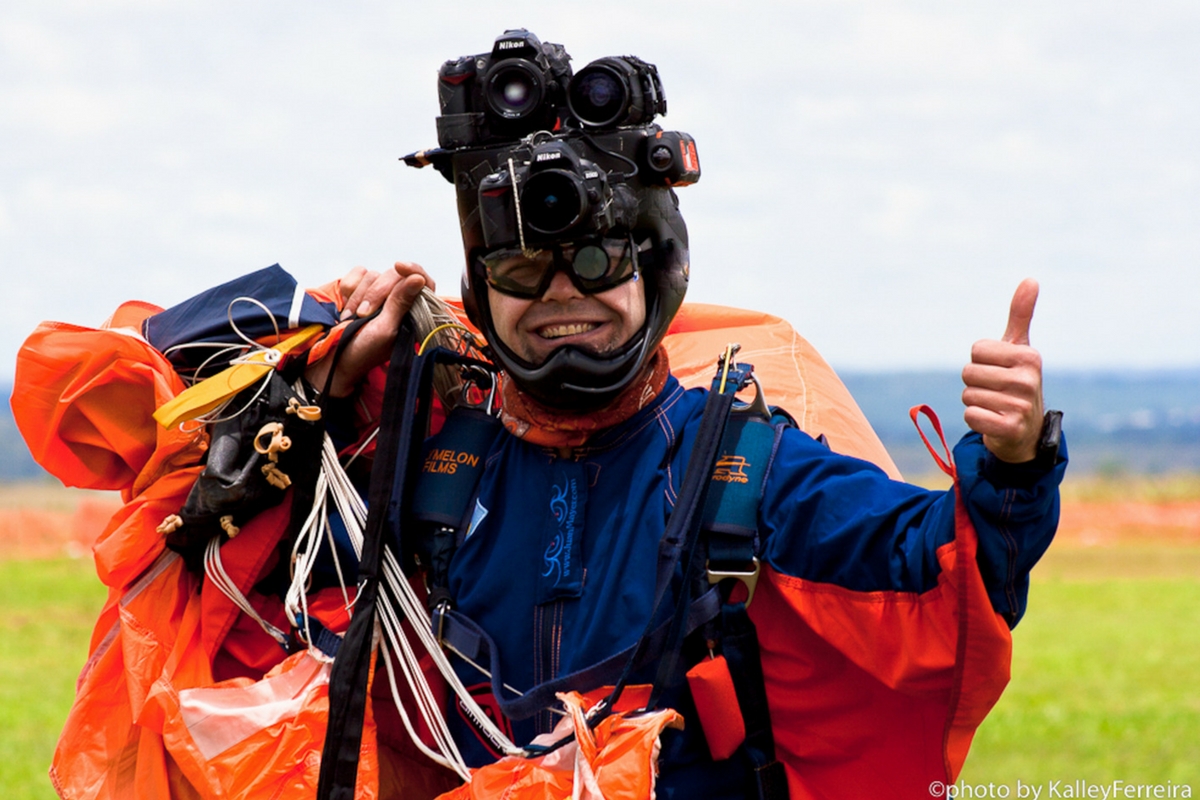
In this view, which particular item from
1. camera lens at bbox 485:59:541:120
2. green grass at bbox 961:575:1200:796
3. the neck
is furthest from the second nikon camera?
green grass at bbox 961:575:1200:796

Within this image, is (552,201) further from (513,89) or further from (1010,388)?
(1010,388)

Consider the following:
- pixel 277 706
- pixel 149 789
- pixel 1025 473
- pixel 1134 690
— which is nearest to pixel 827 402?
pixel 1025 473

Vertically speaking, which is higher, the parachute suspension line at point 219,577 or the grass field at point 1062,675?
the parachute suspension line at point 219,577

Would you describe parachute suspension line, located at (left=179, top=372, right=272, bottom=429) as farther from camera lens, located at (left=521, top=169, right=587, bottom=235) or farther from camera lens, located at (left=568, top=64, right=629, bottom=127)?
camera lens, located at (left=568, top=64, right=629, bottom=127)

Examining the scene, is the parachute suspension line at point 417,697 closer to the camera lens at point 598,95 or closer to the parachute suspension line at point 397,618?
the parachute suspension line at point 397,618

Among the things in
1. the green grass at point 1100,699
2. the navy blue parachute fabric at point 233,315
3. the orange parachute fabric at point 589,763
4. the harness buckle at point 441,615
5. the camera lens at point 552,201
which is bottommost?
the green grass at point 1100,699

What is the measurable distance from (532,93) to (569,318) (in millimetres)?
426

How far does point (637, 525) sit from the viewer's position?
241cm

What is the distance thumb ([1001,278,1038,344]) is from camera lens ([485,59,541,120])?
38.5 inches

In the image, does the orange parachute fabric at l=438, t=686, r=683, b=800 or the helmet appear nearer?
the orange parachute fabric at l=438, t=686, r=683, b=800

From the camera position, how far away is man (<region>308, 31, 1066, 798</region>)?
2199mm

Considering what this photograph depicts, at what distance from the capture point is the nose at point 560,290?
246cm

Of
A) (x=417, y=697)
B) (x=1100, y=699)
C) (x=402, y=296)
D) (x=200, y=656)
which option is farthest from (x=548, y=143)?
(x=1100, y=699)

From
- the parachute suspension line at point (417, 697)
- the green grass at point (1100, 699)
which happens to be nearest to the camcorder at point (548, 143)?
the parachute suspension line at point (417, 697)
